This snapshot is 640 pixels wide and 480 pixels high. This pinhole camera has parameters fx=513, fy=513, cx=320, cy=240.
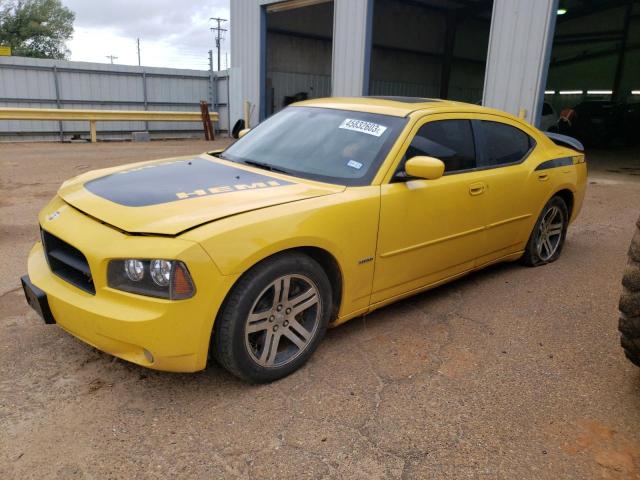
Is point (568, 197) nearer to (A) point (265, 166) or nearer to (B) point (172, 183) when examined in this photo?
(A) point (265, 166)

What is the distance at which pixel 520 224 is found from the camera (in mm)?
4391

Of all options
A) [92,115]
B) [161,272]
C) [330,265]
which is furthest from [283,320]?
[92,115]

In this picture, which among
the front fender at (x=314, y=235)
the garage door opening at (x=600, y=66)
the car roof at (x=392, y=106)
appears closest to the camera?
the front fender at (x=314, y=235)

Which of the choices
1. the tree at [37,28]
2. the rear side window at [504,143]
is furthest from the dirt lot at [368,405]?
the tree at [37,28]

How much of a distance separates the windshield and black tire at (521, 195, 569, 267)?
199cm

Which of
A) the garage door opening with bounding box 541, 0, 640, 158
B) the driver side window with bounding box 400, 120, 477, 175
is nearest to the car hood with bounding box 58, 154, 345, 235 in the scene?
the driver side window with bounding box 400, 120, 477, 175

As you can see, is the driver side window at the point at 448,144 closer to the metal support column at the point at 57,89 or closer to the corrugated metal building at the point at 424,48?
the corrugated metal building at the point at 424,48

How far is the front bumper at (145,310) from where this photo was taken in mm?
2334

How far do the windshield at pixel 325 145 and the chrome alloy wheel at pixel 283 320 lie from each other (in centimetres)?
74

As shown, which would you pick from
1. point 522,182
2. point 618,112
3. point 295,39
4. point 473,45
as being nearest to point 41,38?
point 295,39

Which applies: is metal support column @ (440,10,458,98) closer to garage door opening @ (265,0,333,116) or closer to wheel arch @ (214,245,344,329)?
garage door opening @ (265,0,333,116)

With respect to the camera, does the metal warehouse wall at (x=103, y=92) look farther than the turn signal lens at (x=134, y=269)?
Yes

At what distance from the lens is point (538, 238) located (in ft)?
15.7

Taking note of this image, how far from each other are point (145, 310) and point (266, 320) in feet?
2.08
